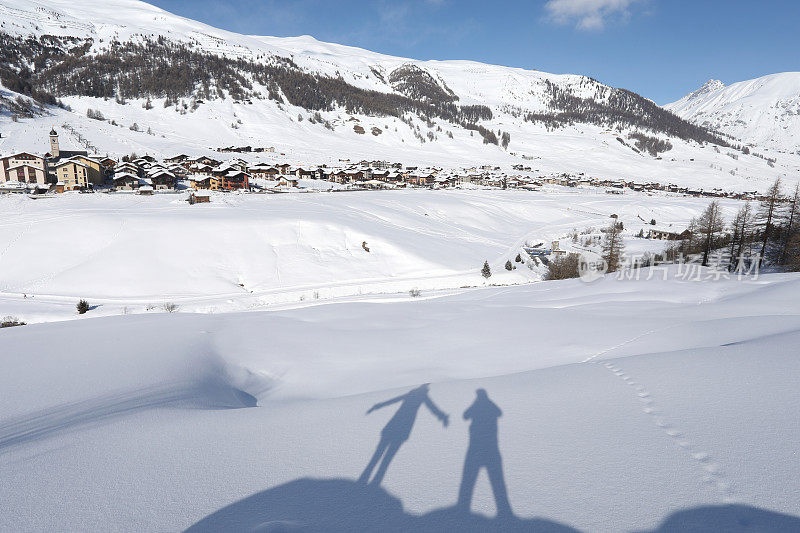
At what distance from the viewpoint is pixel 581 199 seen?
8406 cm

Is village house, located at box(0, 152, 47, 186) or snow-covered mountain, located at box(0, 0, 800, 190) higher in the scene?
snow-covered mountain, located at box(0, 0, 800, 190)

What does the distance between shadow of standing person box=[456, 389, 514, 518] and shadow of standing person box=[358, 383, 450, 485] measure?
357mm

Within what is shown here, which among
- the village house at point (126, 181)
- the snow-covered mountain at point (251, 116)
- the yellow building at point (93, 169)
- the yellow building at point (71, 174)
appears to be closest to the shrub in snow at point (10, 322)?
the yellow building at point (71, 174)

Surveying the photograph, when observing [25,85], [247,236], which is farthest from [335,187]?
[25,85]

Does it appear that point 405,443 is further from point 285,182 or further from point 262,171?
point 262,171

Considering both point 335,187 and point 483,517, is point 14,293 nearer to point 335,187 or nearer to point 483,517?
point 483,517

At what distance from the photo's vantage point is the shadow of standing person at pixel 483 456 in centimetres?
282

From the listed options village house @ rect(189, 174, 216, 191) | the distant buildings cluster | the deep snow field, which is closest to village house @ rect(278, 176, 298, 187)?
the distant buildings cluster

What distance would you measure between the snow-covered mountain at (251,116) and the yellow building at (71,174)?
30.5 meters

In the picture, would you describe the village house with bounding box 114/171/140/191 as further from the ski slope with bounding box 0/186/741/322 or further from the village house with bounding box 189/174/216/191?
the ski slope with bounding box 0/186/741/322

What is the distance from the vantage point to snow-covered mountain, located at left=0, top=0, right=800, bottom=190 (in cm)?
10600

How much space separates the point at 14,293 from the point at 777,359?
1425 inches

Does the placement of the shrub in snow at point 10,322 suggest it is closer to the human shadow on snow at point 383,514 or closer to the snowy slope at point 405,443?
the snowy slope at point 405,443

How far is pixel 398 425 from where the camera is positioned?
13.1 feet
